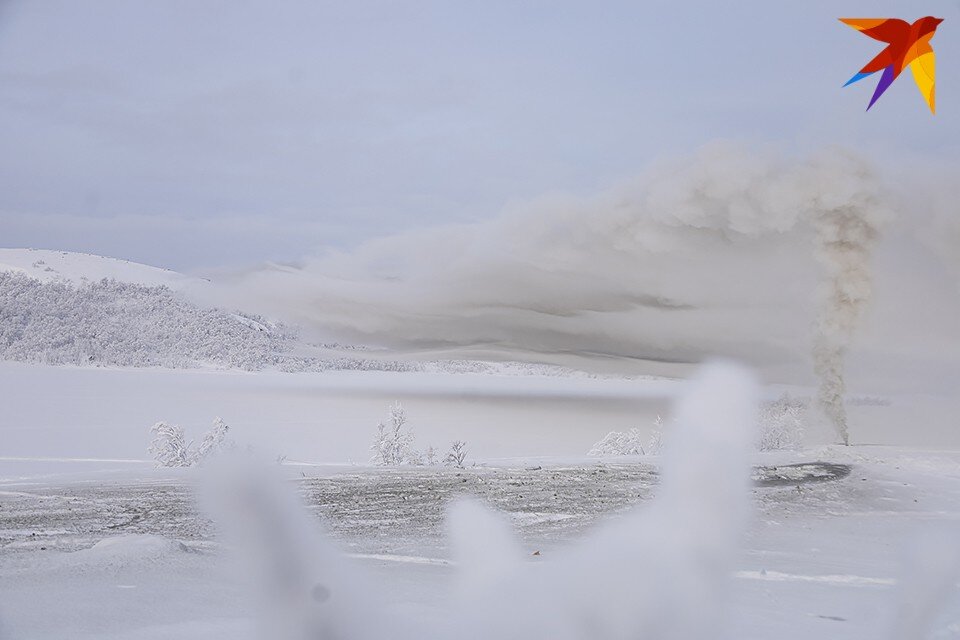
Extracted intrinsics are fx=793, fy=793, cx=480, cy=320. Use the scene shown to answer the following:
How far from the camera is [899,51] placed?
389cm

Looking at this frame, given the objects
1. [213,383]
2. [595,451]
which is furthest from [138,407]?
[595,451]

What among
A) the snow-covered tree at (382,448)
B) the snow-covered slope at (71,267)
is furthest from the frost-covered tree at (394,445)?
the snow-covered slope at (71,267)

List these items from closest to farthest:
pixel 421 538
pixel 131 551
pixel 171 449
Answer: pixel 131 551
pixel 421 538
pixel 171 449

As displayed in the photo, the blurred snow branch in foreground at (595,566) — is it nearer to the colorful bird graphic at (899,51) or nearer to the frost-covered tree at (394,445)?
the colorful bird graphic at (899,51)

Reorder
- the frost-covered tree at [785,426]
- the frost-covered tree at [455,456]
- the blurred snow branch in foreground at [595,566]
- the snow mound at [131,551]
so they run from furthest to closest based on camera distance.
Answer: the frost-covered tree at [785,426] < the frost-covered tree at [455,456] < the snow mound at [131,551] < the blurred snow branch in foreground at [595,566]

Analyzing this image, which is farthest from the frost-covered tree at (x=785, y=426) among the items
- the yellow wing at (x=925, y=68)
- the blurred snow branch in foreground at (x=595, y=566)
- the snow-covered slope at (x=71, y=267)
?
the snow-covered slope at (x=71, y=267)

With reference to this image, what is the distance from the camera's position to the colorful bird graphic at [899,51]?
3.83m

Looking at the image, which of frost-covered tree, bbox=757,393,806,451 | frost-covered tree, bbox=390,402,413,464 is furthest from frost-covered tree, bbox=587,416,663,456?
frost-covered tree, bbox=390,402,413,464

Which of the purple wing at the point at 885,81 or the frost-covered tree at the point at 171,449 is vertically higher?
the purple wing at the point at 885,81

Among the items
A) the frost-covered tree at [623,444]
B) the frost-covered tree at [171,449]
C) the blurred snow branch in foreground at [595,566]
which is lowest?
the frost-covered tree at [623,444]

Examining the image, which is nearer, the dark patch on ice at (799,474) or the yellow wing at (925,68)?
the yellow wing at (925,68)

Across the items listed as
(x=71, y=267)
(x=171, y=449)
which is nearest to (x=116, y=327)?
(x=71, y=267)

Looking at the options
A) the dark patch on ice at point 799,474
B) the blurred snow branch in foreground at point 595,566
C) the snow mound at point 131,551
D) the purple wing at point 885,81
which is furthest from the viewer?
the dark patch on ice at point 799,474

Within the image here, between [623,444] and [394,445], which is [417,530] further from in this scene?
[623,444]
